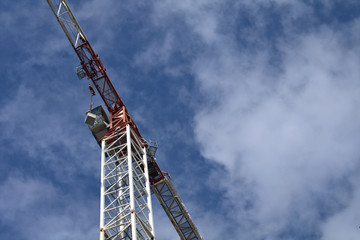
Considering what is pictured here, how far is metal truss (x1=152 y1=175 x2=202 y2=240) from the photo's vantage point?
55562 mm

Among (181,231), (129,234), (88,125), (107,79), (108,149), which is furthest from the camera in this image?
(181,231)

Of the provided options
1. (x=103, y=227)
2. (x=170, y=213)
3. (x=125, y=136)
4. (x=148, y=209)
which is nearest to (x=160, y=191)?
(x=170, y=213)

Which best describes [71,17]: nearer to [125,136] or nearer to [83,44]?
[83,44]

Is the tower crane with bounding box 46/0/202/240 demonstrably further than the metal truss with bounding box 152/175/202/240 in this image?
No

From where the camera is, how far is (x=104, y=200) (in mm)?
40062

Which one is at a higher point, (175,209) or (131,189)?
(175,209)

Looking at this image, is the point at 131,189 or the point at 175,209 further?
the point at 175,209

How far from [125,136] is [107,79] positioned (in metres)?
7.94

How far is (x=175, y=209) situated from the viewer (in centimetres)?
5666

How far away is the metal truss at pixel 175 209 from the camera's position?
2188 inches

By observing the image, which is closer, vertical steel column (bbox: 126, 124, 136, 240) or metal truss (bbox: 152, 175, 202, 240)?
vertical steel column (bbox: 126, 124, 136, 240)

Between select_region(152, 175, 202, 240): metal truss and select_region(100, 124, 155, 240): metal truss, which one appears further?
select_region(152, 175, 202, 240): metal truss

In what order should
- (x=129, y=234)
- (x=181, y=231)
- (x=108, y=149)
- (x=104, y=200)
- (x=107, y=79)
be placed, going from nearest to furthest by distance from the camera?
1. (x=129, y=234)
2. (x=104, y=200)
3. (x=108, y=149)
4. (x=107, y=79)
5. (x=181, y=231)

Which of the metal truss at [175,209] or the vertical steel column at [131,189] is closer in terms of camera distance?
the vertical steel column at [131,189]
